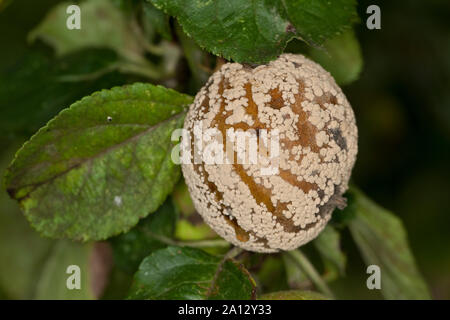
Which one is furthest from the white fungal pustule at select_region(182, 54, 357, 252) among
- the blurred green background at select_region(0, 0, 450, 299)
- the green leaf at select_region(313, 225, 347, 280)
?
the blurred green background at select_region(0, 0, 450, 299)

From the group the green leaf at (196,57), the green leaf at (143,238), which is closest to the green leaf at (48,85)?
the green leaf at (196,57)

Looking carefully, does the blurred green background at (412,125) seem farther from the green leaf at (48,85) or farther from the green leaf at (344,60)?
the green leaf at (48,85)

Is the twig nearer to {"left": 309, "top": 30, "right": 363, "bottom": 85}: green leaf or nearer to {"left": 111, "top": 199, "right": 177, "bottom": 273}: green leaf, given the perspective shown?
{"left": 111, "top": 199, "right": 177, "bottom": 273}: green leaf

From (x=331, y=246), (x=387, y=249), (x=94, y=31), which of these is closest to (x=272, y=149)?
(x=331, y=246)
